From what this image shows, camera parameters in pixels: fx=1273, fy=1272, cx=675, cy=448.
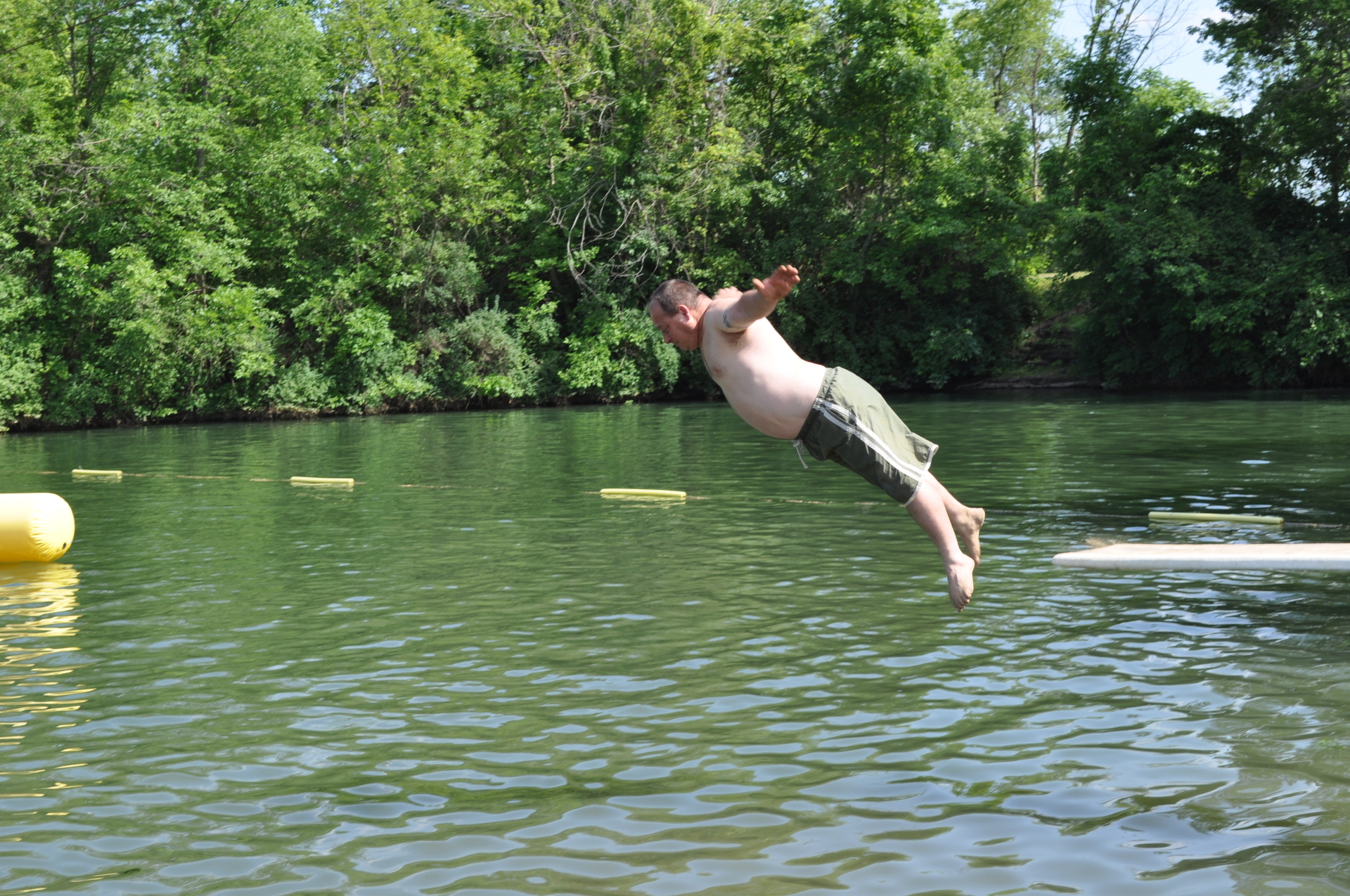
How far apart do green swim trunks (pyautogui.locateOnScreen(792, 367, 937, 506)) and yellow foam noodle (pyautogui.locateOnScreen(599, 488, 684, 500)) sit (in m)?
9.17

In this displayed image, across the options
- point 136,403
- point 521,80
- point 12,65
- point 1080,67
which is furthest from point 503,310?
point 1080,67

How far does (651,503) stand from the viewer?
52.4 ft

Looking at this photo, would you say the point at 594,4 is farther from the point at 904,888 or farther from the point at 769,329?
the point at 904,888

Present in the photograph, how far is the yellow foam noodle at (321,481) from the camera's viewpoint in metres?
19.2

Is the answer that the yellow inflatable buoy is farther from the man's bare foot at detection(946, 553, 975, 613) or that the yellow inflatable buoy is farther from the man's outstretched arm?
the man's bare foot at detection(946, 553, 975, 613)

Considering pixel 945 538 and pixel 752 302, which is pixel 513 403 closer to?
pixel 945 538

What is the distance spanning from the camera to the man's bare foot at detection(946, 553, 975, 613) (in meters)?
7.12

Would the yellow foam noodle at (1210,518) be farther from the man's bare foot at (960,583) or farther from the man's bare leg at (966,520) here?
the man's bare foot at (960,583)

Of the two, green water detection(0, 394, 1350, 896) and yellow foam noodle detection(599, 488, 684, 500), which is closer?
green water detection(0, 394, 1350, 896)

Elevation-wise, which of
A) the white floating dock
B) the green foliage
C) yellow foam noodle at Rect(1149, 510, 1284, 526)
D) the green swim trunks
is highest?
the green foliage

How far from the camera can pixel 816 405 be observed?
280 inches

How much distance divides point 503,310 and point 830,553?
3230 cm

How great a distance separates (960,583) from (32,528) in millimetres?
9429

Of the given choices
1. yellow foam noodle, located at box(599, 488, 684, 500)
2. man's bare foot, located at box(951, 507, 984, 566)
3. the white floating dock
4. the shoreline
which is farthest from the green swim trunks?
the shoreline
